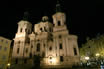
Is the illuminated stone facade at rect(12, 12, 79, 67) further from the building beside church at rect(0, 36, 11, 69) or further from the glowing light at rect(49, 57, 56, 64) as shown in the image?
the building beside church at rect(0, 36, 11, 69)

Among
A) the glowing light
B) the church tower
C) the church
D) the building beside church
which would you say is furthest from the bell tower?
the building beside church

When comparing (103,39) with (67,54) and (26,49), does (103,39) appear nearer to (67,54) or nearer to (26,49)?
(67,54)

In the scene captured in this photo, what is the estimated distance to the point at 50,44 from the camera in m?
34.6

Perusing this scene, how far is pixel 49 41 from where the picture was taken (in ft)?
116

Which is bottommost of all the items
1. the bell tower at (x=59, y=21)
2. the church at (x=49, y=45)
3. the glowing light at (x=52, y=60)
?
the glowing light at (x=52, y=60)

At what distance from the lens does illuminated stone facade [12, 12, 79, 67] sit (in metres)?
30.1

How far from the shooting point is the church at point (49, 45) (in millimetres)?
30125

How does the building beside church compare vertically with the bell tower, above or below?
below

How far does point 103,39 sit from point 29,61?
29.6m

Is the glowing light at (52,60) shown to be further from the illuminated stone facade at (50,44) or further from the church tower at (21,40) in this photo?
the church tower at (21,40)

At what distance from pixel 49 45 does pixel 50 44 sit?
553mm

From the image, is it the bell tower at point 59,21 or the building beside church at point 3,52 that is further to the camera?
the bell tower at point 59,21

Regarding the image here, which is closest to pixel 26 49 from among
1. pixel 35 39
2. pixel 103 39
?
pixel 35 39

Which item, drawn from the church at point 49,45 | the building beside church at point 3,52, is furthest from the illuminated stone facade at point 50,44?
the building beside church at point 3,52
